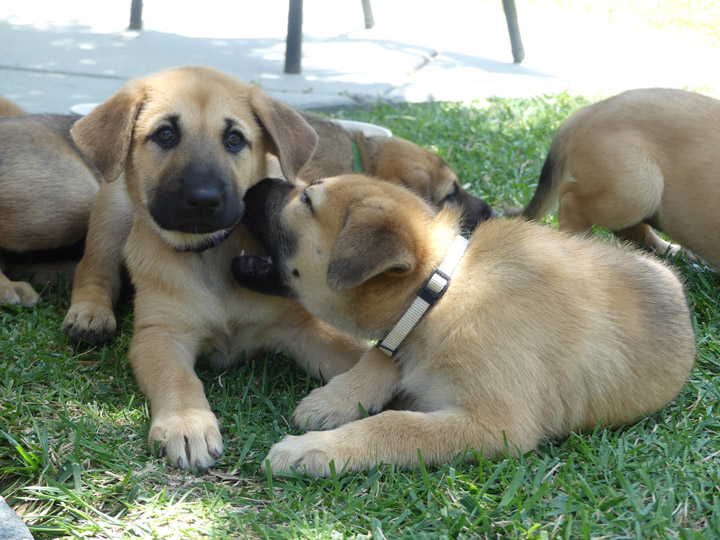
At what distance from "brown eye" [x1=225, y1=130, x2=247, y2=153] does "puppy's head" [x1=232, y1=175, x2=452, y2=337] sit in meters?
0.29

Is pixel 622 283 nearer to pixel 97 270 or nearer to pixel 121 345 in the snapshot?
pixel 121 345

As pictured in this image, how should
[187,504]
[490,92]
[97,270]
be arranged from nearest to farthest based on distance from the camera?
1. [187,504]
2. [97,270]
3. [490,92]

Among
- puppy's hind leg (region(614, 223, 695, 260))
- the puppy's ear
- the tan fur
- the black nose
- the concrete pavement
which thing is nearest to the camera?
the black nose

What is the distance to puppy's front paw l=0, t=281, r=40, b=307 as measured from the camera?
458 cm

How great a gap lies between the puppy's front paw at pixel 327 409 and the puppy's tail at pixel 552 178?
8.39 ft

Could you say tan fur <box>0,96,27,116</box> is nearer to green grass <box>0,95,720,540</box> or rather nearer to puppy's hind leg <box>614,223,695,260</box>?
green grass <box>0,95,720,540</box>

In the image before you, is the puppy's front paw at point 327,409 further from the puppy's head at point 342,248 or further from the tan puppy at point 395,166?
the tan puppy at point 395,166

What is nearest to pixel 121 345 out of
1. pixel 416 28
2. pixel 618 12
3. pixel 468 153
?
pixel 468 153

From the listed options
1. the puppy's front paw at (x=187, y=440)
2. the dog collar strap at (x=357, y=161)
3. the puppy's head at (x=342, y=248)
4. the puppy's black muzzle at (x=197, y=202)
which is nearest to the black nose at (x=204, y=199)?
the puppy's black muzzle at (x=197, y=202)

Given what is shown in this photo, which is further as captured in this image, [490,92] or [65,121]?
[490,92]

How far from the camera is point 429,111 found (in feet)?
29.4

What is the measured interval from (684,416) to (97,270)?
3.29 m

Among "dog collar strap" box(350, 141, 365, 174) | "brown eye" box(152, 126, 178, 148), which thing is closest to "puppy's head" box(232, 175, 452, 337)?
"brown eye" box(152, 126, 178, 148)

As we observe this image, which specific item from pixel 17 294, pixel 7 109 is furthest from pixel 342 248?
pixel 7 109
